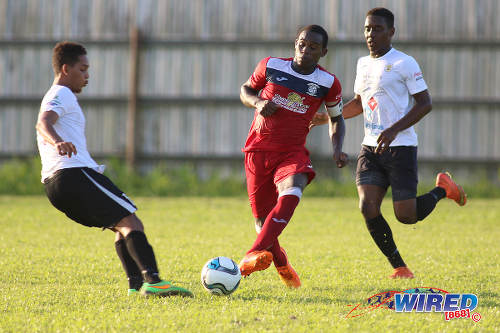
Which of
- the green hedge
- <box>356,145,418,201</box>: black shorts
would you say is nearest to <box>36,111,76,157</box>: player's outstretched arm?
<box>356,145,418,201</box>: black shorts

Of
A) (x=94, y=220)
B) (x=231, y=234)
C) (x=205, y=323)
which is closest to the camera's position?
(x=205, y=323)

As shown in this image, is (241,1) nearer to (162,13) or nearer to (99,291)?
(162,13)

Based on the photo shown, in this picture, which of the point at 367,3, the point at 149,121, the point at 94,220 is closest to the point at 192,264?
the point at 94,220

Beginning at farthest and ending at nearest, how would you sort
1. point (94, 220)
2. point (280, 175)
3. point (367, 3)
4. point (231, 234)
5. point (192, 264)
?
1. point (367, 3)
2. point (231, 234)
3. point (192, 264)
4. point (280, 175)
5. point (94, 220)

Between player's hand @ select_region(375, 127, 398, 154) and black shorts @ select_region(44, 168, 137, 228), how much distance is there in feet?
6.76

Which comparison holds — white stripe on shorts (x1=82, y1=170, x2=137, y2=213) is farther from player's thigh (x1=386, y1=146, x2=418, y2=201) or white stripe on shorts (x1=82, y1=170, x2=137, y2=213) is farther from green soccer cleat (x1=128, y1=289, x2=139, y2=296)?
player's thigh (x1=386, y1=146, x2=418, y2=201)

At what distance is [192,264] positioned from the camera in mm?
6203

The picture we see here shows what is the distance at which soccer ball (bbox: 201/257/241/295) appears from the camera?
4586 millimetres

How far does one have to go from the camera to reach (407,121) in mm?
5520

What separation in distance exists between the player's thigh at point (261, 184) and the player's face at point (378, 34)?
147cm

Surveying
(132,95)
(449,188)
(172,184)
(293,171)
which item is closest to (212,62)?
(132,95)

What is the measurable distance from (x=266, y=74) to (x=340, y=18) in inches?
403

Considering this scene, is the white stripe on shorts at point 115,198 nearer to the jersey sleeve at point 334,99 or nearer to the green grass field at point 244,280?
the green grass field at point 244,280

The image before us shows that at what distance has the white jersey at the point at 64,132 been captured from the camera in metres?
4.64
